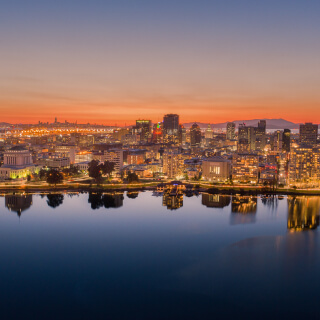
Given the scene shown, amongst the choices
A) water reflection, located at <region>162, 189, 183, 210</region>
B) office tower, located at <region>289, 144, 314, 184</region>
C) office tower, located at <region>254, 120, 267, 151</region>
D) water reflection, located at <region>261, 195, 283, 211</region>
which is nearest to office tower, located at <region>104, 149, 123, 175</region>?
water reflection, located at <region>162, 189, 183, 210</region>

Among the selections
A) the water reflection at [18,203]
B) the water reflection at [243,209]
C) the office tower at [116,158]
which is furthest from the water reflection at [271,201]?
the office tower at [116,158]

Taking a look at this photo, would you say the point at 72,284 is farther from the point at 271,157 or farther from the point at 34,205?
the point at 271,157

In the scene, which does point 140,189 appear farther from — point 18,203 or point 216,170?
point 18,203

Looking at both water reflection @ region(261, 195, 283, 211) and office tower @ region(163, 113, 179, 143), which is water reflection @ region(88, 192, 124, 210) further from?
office tower @ region(163, 113, 179, 143)

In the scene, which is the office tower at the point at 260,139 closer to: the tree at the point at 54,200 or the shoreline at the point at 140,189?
the shoreline at the point at 140,189

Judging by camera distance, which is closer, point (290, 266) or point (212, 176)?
point (290, 266)

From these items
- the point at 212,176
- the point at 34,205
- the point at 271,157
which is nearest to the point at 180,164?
the point at 212,176
